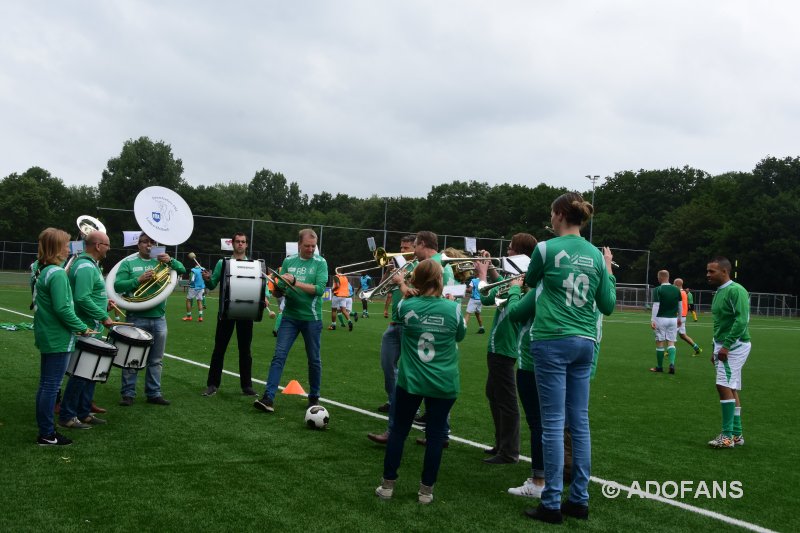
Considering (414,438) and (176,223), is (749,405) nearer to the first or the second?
(414,438)

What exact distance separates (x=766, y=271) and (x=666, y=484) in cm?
6573

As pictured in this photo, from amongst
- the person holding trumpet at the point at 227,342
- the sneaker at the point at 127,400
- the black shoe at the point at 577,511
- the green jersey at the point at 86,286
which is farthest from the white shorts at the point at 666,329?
the green jersey at the point at 86,286

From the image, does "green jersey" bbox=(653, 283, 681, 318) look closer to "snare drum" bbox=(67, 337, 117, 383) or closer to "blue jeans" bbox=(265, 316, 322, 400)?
"blue jeans" bbox=(265, 316, 322, 400)

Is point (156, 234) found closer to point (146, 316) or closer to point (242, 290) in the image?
point (146, 316)

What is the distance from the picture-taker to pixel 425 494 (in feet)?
16.6

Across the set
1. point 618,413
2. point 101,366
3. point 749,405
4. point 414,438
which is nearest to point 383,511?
point 414,438

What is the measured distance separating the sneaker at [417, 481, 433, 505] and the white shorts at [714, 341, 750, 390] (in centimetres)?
403

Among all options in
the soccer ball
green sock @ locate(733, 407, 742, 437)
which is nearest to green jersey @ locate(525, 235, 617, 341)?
the soccer ball

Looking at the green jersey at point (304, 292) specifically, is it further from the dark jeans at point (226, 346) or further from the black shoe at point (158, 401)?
the black shoe at point (158, 401)

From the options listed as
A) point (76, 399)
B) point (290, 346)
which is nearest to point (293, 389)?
point (290, 346)

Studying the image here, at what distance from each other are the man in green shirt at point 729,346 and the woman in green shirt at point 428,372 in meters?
3.77

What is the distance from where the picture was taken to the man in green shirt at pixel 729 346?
7.38m

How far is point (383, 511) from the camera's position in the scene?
4.82 m

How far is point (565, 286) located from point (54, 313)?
4336 mm
